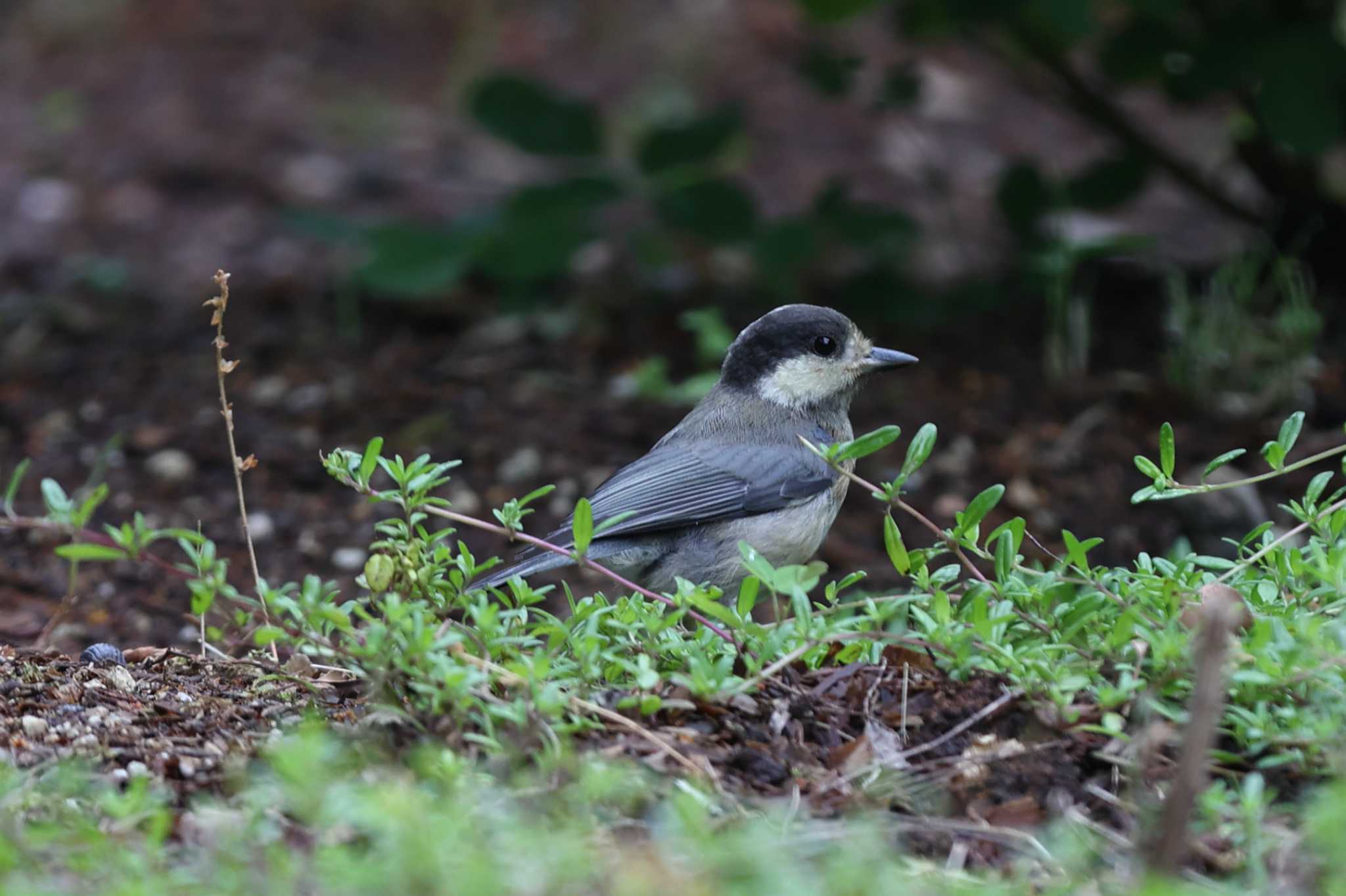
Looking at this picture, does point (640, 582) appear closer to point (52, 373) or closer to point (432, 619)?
point (432, 619)

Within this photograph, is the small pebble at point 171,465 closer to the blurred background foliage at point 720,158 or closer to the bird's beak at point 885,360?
the blurred background foliage at point 720,158

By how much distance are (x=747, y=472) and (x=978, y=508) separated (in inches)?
57.6

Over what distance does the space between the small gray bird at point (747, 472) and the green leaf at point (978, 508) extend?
113 cm

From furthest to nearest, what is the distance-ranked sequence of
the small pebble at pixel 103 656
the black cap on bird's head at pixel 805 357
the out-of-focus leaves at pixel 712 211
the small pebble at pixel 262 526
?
the out-of-focus leaves at pixel 712 211
the small pebble at pixel 262 526
the black cap on bird's head at pixel 805 357
the small pebble at pixel 103 656

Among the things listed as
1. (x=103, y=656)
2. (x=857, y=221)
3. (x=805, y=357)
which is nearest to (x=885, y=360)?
(x=805, y=357)

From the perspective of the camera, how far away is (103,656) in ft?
11.6

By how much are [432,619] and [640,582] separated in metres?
1.50

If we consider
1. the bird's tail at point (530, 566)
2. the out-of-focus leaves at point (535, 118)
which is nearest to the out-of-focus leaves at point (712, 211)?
the out-of-focus leaves at point (535, 118)

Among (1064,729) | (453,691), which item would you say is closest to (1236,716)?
(1064,729)

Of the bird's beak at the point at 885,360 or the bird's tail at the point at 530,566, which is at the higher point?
the bird's beak at the point at 885,360

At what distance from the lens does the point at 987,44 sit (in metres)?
6.36

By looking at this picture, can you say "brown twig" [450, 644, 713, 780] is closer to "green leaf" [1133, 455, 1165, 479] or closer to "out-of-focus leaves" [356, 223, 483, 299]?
"green leaf" [1133, 455, 1165, 479]

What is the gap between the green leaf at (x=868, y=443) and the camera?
2885 mm

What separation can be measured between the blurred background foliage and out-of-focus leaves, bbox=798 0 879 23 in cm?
1
